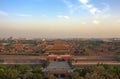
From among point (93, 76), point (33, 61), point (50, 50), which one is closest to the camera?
point (93, 76)

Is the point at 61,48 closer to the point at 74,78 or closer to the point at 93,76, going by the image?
the point at 74,78

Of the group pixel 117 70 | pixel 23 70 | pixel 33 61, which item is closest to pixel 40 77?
pixel 23 70

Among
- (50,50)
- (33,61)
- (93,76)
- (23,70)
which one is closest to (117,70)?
(93,76)

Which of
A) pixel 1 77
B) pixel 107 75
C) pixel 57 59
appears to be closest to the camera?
pixel 107 75

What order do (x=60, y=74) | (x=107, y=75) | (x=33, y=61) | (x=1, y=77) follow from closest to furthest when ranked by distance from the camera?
1. (x=107, y=75)
2. (x=1, y=77)
3. (x=60, y=74)
4. (x=33, y=61)

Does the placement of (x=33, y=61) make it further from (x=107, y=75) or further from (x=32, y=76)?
(x=107, y=75)

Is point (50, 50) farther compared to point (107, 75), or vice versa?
point (50, 50)

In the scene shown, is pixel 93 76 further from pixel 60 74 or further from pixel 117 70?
pixel 60 74

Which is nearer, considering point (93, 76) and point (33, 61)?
point (93, 76)

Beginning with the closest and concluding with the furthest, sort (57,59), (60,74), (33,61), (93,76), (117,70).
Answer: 1. (93,76)
2. (117,70)
3. (60,74)
4. (33,61)
5. (57,59)
